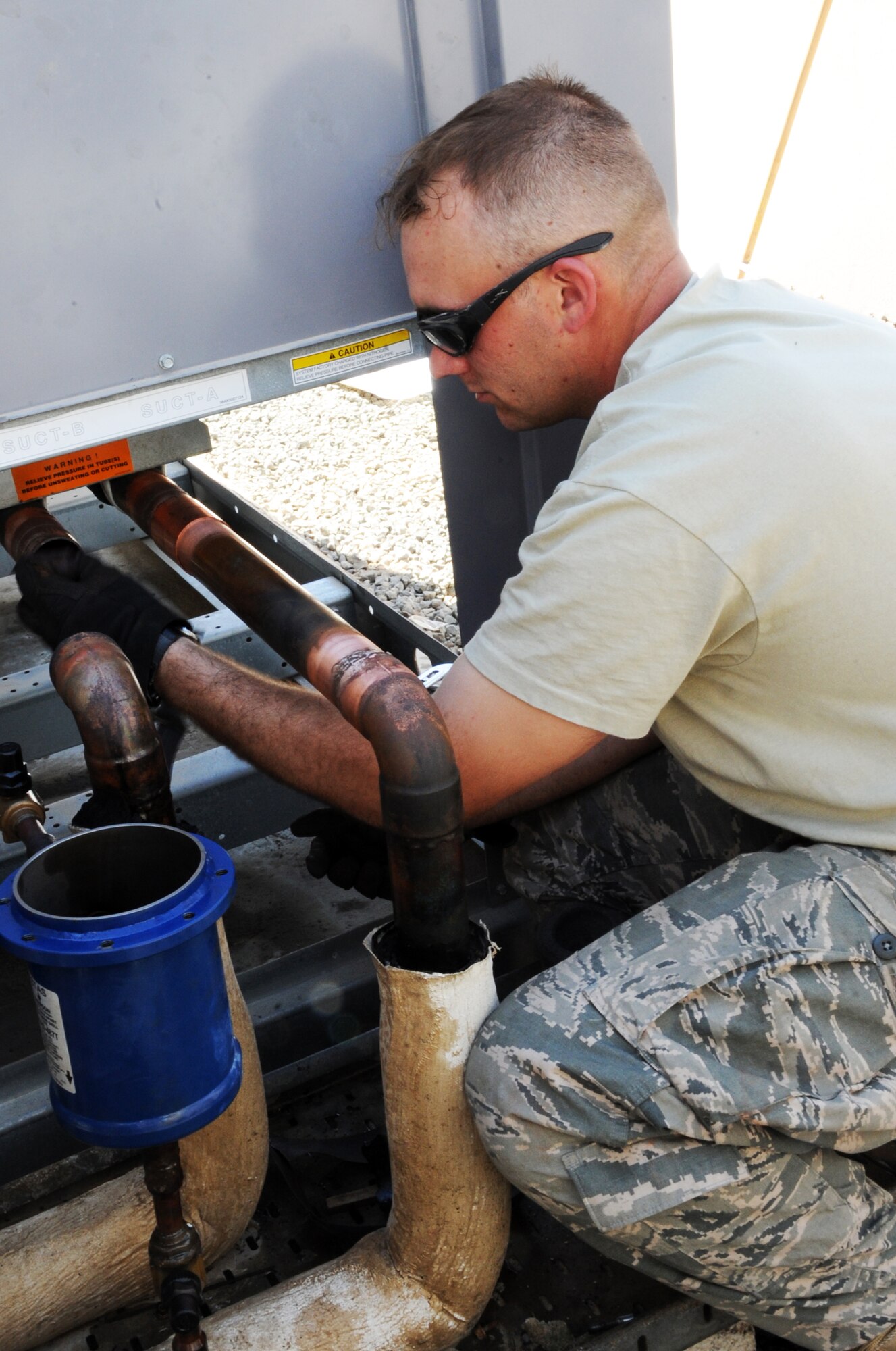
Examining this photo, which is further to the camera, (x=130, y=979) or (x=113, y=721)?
(x=113, y=721)

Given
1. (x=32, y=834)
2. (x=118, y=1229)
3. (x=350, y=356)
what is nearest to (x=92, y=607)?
(x=32, y=834)

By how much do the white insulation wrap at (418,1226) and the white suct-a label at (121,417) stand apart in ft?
2.21

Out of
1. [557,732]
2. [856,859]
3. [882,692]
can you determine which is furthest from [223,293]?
[856,859]

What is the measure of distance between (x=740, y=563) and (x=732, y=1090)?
1.91 ft

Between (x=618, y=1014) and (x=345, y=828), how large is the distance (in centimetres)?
57

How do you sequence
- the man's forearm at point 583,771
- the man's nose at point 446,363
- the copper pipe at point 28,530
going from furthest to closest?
the man's forearm at point 583,771, the copper pipe at point 28,530, the man's nose at point 446,363

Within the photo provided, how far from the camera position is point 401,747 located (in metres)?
1.29

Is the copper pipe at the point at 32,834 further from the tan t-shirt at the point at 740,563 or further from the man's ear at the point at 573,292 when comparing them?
the man's ear at the point at 573,292

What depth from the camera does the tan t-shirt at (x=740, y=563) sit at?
4.28ft

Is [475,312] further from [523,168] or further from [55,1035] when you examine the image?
[55,1035]

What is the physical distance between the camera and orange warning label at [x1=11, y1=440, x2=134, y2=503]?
158 cm

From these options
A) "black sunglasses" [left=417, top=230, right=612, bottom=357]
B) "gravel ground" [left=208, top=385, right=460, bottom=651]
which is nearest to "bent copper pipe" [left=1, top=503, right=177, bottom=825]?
"black sunglasses" [left=417, top=230, right=612, bottom=357]

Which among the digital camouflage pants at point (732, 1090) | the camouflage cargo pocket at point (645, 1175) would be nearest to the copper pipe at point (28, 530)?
the digital camouflage pants at point (732, 1090)

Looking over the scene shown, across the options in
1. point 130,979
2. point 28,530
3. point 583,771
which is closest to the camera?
point 130,979
